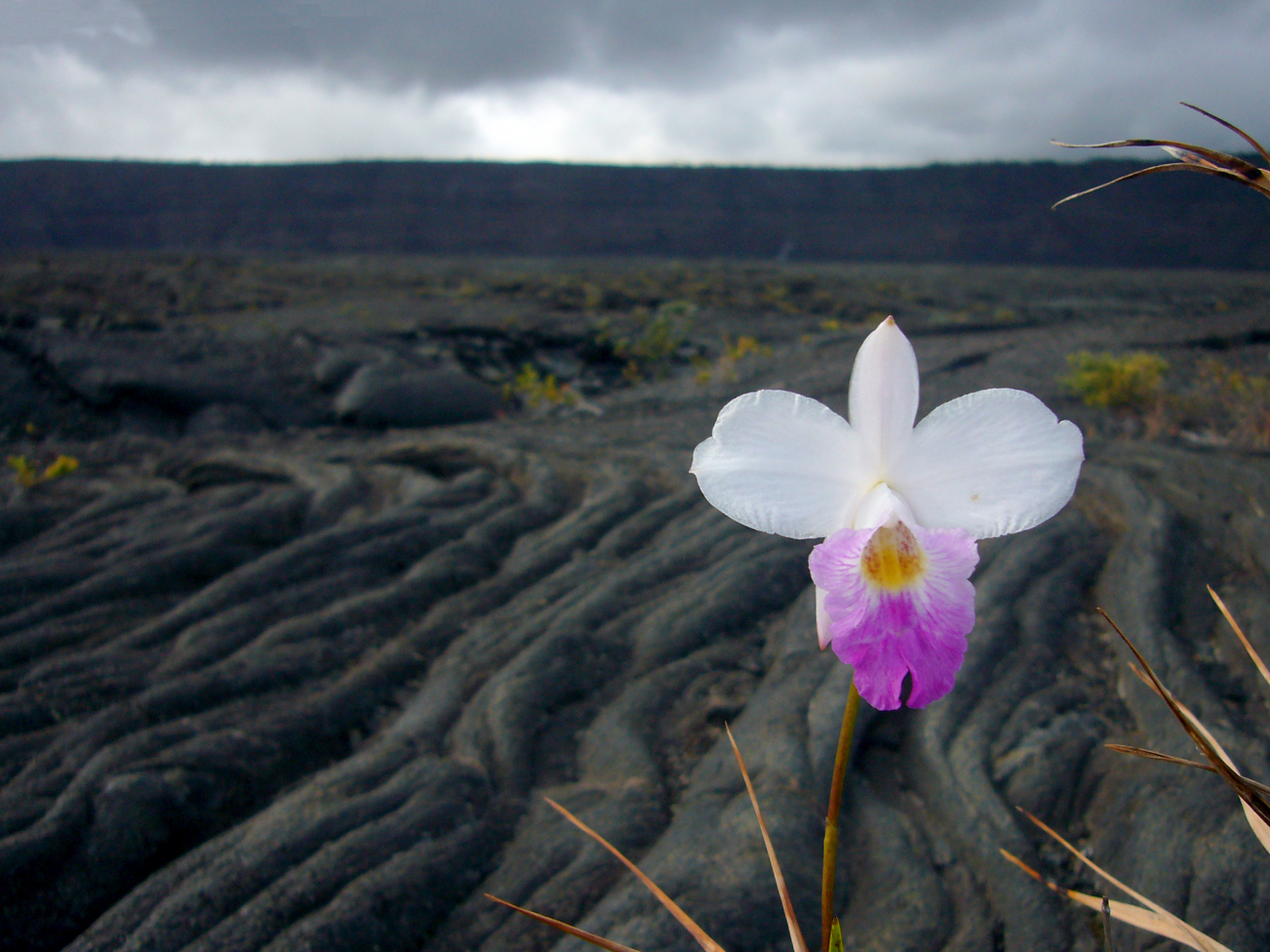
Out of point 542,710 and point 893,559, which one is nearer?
point 893,559

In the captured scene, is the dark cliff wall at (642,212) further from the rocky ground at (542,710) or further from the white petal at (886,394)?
the white petal at (886,394)

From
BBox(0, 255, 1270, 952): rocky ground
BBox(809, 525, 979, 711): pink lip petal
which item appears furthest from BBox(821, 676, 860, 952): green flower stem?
BBox(0, 255, 1270, 952): rocky ground

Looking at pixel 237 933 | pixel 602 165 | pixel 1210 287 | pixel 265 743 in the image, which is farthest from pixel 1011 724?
pixel 602 165

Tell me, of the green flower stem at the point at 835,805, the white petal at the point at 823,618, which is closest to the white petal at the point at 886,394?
the white petal at the point at 823,618

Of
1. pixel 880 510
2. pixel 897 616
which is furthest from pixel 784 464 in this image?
pixel 897 616

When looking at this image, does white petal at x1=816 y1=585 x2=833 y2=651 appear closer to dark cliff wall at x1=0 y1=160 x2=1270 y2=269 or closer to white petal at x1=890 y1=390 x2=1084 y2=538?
white petal at x1=890 y1=390 x2=1084 y2=538

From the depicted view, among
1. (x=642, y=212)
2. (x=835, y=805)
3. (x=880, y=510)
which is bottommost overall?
(x=835, y=805)

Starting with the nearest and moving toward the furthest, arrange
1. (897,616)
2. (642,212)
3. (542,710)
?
(897,616)
(542,710)
(642,212)

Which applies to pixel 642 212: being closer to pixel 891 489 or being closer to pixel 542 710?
pixel 542 710
